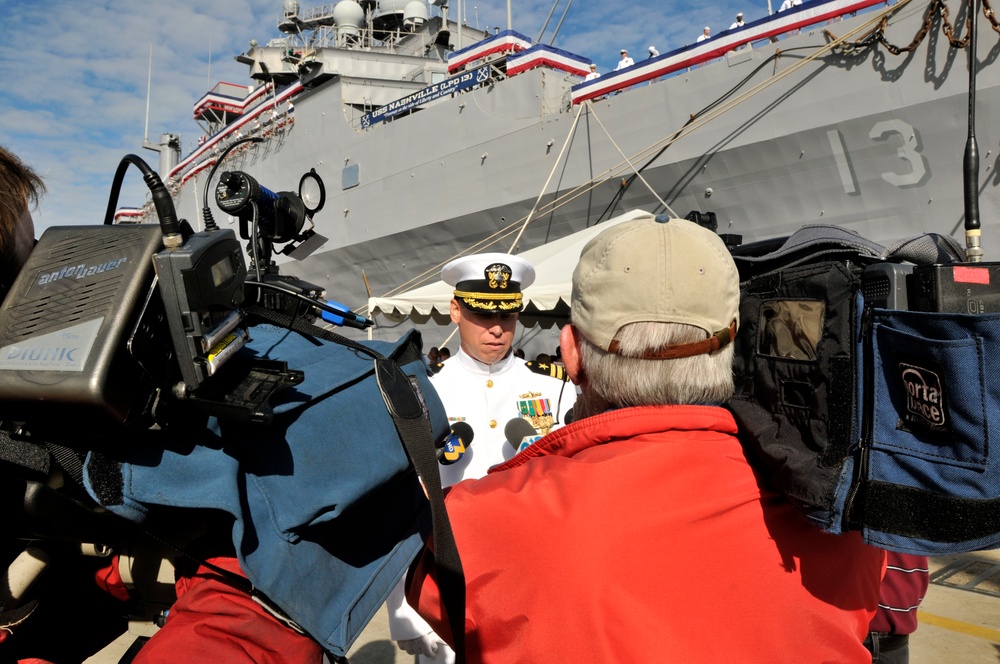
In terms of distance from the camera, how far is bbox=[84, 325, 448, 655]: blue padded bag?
2.86 ft

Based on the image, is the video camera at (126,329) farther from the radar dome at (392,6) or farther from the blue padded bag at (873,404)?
the radar dome at (392,6)

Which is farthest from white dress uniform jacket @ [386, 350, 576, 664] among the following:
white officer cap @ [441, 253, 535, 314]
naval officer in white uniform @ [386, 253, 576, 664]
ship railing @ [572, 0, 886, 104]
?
ship railing @ [572, 0, 886, 104]

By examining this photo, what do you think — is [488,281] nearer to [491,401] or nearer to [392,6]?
[491,401]

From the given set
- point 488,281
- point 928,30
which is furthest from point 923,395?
point 928,30

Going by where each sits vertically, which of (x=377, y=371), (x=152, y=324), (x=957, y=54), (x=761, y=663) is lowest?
(x=761, y=663)

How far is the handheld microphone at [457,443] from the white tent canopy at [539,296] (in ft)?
12.1

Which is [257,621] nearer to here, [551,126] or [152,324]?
[152,324]

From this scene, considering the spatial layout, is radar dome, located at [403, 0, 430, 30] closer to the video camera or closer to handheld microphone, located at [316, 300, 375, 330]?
handheld microphone, located at [316, 300, 375, 330]

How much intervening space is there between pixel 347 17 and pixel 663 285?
767 inches

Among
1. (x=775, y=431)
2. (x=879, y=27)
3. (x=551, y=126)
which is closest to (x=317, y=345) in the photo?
(x=775, y=431)

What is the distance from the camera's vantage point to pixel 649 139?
32.3 ft

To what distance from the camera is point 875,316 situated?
2.96 ft

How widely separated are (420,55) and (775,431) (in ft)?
61.7

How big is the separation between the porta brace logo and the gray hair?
801mm
